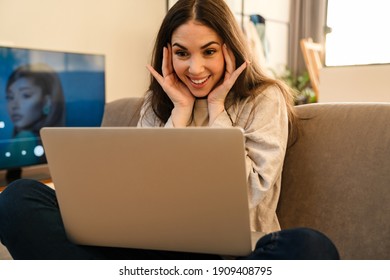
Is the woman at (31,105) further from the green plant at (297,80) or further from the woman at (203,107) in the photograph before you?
the green plant at (297,80)

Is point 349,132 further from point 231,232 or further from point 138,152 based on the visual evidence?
point 138,152

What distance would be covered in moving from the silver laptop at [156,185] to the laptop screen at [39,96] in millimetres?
1513

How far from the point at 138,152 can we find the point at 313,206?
57 cm

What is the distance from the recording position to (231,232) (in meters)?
0.74

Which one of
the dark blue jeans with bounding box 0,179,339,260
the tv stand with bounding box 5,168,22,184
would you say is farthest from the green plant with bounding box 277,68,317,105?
the dark blue jeans with bounding box 0,179,339,260

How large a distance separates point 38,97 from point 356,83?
5.18 ft

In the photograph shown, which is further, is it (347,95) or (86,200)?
(347,95)

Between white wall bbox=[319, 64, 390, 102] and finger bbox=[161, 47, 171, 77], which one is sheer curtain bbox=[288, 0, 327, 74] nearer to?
white wall bbox=[319, 64, 390, 102]

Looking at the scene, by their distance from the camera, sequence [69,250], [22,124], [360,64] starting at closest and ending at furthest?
1. [69,250]
2. [360,64]
3. [22,124]

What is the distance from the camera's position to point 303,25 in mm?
4578

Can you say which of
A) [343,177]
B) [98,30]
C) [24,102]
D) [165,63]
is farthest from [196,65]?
[98,30]

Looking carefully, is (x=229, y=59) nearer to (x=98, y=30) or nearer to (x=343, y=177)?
(x=343, y=177)

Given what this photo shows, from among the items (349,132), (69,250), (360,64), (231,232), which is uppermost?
(360,64)
